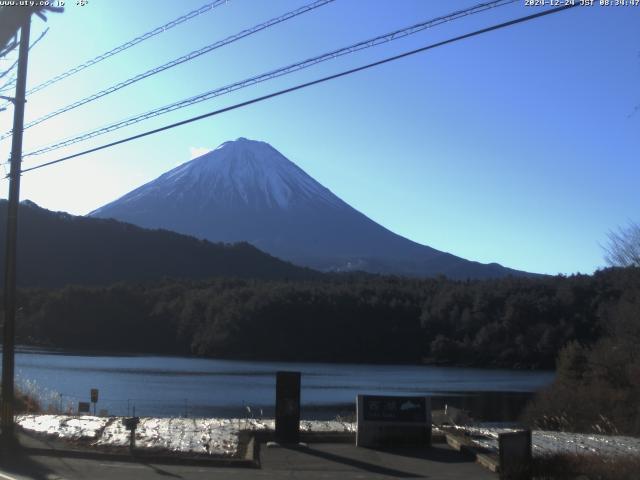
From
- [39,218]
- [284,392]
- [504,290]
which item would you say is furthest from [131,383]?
[39,218]

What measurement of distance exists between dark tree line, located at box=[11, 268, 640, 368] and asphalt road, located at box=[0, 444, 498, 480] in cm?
5488

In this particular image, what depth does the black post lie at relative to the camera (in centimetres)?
1619

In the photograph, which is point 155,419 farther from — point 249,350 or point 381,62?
point 249,350

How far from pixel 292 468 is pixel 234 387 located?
32.1 meters

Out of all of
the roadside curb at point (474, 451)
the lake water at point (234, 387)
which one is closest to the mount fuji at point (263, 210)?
the lake water at point (234, 387)

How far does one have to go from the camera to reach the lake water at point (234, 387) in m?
33.4

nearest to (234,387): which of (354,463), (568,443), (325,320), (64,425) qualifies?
(64,425)

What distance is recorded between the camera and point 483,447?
15086mm

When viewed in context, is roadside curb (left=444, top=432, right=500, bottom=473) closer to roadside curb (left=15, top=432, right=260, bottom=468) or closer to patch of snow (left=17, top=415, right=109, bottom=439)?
roadside curb (left=15, top=432, right=260, bottom=468)

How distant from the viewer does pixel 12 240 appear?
16906 mm

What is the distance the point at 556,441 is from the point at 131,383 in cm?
3134

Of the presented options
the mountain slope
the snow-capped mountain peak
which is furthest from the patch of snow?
the snow-capped mountain peak

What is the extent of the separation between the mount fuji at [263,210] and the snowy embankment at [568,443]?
150540 millimetres

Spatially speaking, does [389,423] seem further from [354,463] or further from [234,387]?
[234,387]
